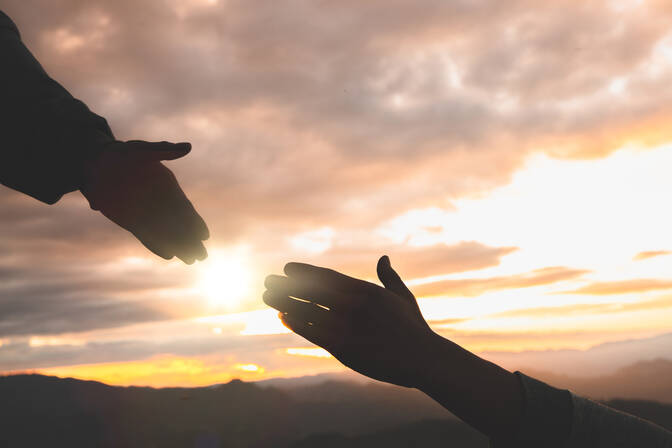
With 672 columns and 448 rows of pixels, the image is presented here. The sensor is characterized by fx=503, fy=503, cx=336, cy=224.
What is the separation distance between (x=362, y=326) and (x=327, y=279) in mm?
298

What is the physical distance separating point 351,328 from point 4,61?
3.25 meters

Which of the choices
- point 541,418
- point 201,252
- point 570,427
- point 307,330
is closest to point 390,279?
point 307,330

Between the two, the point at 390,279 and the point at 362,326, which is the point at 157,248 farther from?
the point at 362,326

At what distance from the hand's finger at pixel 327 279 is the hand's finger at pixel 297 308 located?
0.12 m

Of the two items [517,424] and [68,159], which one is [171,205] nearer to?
[68,159]

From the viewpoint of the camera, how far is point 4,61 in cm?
368

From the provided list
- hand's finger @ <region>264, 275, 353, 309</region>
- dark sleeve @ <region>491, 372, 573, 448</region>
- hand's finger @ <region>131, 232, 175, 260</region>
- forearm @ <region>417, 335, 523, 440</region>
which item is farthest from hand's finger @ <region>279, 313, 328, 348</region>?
hand's finger @ <region>131, 232, 175, 260</region>

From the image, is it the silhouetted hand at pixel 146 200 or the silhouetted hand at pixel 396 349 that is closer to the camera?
the silhouetted hand at pixel 396 349

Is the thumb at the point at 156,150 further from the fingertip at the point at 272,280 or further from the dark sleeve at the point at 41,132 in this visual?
the fingertip at the point at 272,280

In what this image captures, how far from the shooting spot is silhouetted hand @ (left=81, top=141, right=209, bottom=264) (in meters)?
3.36

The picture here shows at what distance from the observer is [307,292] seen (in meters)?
2.60

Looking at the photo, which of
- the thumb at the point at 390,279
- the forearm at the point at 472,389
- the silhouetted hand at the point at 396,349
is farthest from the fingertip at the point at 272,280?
the forearm at the point at 472,389

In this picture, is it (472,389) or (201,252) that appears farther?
(201,252)

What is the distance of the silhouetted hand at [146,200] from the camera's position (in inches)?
132
